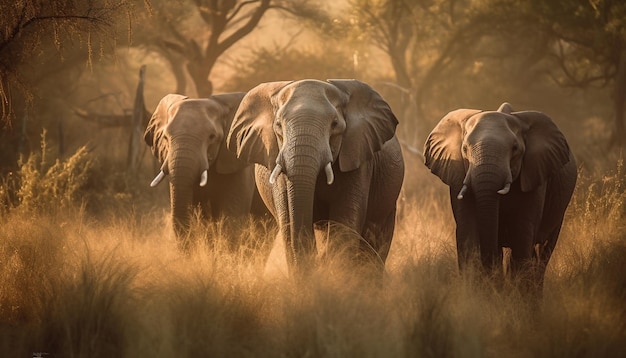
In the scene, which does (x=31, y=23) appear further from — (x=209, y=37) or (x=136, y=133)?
(x=209, y=37)

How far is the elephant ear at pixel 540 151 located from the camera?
362 inches

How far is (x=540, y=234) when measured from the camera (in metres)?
9.96

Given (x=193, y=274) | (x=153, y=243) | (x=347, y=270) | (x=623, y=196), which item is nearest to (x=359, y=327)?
(x=347, y=270)

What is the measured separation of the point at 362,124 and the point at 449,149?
4.81 feet

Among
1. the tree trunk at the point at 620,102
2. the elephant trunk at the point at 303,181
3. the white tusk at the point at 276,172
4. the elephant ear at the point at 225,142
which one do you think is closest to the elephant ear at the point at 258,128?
the white tusk at the point at 276,172

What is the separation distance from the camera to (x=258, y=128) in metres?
8.67

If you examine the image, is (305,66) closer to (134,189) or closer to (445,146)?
(134,189)

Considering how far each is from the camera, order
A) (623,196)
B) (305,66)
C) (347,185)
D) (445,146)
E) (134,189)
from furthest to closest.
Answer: (305,66) → (134,189) → (623,196) → (445,146) → (347,185)

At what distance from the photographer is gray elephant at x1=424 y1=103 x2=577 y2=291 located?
8.80 metres

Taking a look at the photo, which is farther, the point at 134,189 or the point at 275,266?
the point at 134,189

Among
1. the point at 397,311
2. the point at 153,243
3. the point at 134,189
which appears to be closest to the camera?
the point at 397,311

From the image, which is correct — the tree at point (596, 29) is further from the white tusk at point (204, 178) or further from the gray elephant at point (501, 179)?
the white tusk at point (204, 178)

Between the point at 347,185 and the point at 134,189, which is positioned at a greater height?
the point at 347,185

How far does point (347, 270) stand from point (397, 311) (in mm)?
741
